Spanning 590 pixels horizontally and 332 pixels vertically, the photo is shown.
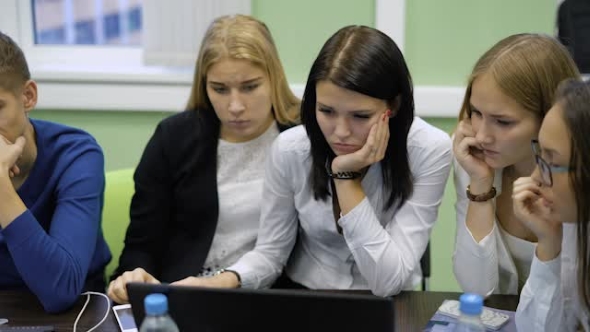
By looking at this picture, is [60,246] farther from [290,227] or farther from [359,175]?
[359,175]

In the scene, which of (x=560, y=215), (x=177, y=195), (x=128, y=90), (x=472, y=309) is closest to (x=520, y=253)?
(x=560, y=215)

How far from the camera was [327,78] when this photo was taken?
147 centimetres

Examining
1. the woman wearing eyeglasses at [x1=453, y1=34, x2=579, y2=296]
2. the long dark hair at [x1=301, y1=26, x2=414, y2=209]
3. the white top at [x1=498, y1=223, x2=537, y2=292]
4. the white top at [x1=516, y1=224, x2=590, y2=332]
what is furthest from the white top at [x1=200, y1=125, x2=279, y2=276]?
the white top at [x1=516, y1=224, x2=590, y2=332]

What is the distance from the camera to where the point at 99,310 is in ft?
4.53

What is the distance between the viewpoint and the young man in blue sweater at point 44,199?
1.43 metres

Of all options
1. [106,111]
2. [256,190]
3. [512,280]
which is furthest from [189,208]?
[106,111]

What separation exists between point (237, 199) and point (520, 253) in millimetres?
753

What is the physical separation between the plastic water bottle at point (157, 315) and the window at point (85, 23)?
2.21 meters

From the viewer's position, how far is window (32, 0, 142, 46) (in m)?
2.94

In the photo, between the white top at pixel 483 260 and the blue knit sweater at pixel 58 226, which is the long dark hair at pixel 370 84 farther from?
the blue knit sweater at pixel 58 226

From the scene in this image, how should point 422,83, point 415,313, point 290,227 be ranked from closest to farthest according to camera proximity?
1. point 415,313
2. point 290,227
3. point 422,83

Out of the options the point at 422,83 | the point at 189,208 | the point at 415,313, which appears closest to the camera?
the point at 415,313

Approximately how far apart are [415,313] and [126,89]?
1729 mm

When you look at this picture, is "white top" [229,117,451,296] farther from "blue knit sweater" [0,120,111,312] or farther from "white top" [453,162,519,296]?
"blue knit sweater" [0,120,111,312]
